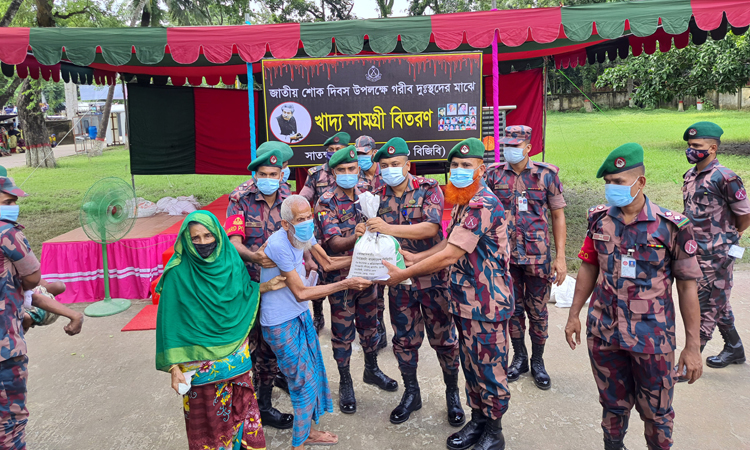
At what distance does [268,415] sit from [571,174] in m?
12.6

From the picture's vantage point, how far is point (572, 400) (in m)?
3.69

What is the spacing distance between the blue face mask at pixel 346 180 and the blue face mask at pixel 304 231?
0.93 m

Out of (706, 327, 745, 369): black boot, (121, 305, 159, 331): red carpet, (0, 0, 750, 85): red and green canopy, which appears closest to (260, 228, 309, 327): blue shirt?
(121, 305, 159, 331): red carpet

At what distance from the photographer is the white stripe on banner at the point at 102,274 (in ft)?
20.0

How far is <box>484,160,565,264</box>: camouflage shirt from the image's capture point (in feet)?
12.9

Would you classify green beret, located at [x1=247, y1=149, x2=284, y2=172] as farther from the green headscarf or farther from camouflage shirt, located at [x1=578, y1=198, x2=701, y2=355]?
camouflage shirt, located at [x1=578, y1=198, x2=701, y2=355]

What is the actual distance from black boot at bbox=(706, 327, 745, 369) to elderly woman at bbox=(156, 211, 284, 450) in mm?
3711

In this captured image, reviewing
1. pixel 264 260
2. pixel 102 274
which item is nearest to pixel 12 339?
pixel 264 260

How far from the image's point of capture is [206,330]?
8.58 ft

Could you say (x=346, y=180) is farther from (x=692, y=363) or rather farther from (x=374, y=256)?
(x=692, y=363)

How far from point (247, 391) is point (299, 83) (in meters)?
4.52

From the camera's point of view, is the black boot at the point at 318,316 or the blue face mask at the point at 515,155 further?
the black boot at the point at 318,316

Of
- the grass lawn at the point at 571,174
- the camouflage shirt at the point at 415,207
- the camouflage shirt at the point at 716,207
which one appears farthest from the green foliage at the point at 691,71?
the camouflage shirt at the point at 415,207

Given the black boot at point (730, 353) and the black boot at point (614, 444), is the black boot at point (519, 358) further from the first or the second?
the black boot at point (730, 353)
